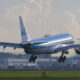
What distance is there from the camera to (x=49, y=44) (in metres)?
102

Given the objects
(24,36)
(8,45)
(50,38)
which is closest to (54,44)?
(50,38)

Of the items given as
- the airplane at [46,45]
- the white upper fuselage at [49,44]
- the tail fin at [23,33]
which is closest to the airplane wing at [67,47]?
the airplane at [46,45]

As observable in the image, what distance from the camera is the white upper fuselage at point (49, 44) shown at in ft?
317

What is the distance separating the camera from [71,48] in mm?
101188

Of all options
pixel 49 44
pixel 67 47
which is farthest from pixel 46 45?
pixel 67 47

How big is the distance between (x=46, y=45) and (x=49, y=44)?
108cm

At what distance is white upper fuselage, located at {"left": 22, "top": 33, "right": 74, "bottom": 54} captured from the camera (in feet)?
317

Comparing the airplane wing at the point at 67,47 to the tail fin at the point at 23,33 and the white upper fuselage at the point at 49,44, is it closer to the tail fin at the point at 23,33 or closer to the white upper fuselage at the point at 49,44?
the white upper fuselage at the point at 49,44

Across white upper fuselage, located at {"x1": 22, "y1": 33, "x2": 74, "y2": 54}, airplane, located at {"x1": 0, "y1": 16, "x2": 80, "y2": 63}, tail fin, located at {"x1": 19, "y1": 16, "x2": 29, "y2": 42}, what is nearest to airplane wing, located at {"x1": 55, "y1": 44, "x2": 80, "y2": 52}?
airplane, located at {"x1": 0, "y1": 16, "x2": 80, "y2": 63}

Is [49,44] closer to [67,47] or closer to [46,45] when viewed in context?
[46,45]

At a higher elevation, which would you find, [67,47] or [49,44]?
[49,44]

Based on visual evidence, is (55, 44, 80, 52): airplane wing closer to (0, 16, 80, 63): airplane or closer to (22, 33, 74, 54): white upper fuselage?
(0, 16, 80, 63): airplane

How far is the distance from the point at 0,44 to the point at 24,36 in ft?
32.3

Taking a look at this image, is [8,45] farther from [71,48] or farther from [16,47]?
[71,48]
